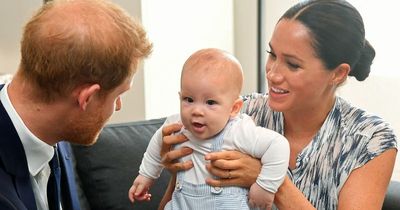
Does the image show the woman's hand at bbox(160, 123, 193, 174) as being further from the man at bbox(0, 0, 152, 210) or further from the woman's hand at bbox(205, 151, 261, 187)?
the man at bbox(0, 0, 152, 210)

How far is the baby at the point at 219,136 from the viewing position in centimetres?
142

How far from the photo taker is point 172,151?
4.99ft

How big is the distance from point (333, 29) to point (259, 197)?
0.53m

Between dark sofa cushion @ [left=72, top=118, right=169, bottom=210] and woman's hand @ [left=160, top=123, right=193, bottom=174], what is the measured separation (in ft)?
1.60

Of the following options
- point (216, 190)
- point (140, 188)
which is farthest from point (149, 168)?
point (216, 190)

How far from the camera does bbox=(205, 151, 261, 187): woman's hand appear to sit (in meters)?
1.43

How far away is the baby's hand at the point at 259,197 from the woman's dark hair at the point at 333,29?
419 millimetres

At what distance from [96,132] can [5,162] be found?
0.23 meters

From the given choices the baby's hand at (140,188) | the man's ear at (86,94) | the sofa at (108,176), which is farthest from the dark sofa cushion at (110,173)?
the man's ear at (86,94)

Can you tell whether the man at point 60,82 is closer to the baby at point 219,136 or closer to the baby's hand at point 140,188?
the baby at point 219,136

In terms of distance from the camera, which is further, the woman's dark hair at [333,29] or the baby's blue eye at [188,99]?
the woman's dark hair at [333,29]

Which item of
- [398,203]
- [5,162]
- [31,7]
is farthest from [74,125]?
[31,7]

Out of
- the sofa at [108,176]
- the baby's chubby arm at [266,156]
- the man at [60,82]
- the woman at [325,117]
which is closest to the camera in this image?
the man at [60,82]

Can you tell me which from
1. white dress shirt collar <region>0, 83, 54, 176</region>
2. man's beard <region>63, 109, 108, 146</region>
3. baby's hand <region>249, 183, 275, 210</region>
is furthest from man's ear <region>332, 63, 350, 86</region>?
white dress shirt collar <region>0, 83, 54, 176</region>
